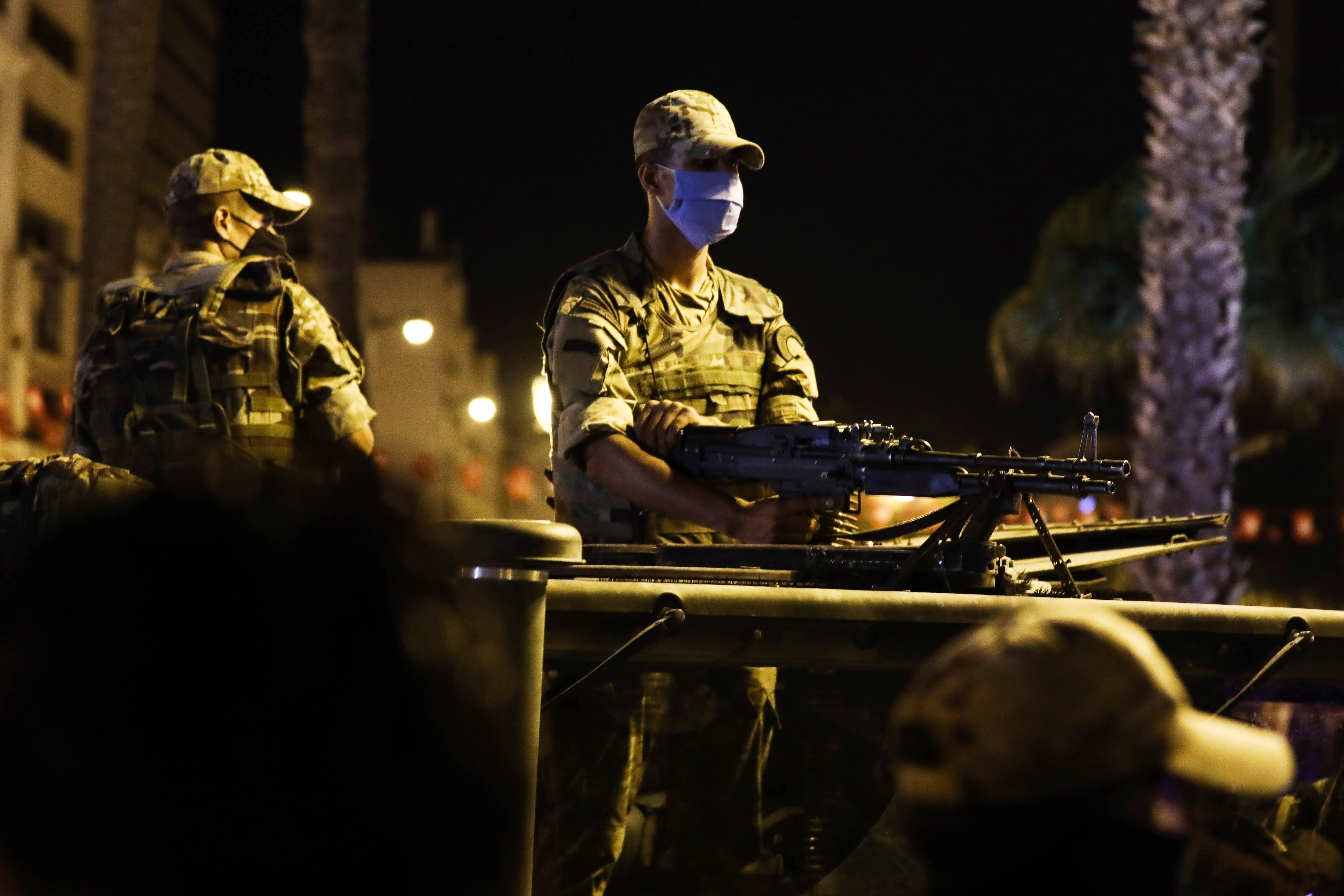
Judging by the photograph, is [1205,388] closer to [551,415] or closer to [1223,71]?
[1223,71]

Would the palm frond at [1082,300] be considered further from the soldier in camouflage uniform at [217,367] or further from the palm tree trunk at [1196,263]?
the soldier in camouflage uniform at [217,367]

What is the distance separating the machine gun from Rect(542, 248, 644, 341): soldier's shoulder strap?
0.66 metres

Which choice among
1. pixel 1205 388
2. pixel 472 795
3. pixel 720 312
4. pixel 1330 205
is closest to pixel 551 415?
pixel 720 312

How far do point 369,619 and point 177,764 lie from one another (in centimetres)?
26

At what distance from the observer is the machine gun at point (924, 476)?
3.49 m

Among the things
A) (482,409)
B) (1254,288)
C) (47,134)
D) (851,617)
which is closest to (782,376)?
(851,617)

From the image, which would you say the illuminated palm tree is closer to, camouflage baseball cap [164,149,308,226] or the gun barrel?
camouflage baseball cap [164,149,308,226]

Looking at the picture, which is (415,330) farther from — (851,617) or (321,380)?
(851,617)

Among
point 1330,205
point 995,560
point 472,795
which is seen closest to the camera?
point 472,795

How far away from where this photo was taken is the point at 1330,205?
20766mm

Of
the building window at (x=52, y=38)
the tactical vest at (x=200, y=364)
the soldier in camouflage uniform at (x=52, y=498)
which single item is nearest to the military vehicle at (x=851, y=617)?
the soldier in camouflage uniform at (x=52, y=498)

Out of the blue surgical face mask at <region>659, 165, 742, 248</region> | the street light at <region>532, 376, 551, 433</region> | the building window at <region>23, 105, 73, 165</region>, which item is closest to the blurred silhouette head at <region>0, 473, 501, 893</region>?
the street light at <region>532, 376, 551, 433</region>

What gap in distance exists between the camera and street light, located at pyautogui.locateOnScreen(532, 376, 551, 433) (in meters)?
4.65

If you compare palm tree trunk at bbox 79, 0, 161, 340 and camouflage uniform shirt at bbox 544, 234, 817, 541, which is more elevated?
palm tree trunk at bbox 79, 0, 161, 340
